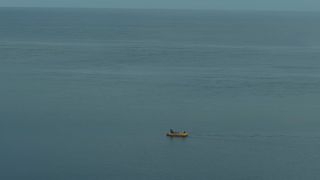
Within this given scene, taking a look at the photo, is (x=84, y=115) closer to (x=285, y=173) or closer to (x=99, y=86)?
(x=99, y=86)

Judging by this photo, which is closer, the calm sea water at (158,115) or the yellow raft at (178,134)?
the calm sea water at (158,115)

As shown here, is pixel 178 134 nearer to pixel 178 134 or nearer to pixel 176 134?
pixel 178 134

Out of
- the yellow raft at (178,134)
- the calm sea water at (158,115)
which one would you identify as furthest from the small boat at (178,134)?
the calm sea water at (158,115)

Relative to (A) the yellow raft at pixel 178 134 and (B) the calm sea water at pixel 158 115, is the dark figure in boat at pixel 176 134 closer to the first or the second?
(A) the yellow raft at pixel 178 134

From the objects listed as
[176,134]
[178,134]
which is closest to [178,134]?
[178,134]

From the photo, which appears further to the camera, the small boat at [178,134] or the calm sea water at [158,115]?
the small boat at [178,134]

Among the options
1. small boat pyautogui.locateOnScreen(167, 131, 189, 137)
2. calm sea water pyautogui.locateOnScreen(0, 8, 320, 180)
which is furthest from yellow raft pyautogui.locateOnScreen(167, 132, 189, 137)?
calm sea water pyautogui.locateOnScreen(0, 8, 320, 180)

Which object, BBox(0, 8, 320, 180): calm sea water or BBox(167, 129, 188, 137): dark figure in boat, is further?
BBox(167, 129, 188, 137): dark figure in boat

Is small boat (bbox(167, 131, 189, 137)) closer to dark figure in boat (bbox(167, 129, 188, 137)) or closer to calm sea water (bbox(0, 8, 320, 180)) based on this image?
dark figure in boat (bbox(167, 129, 188, 137))
